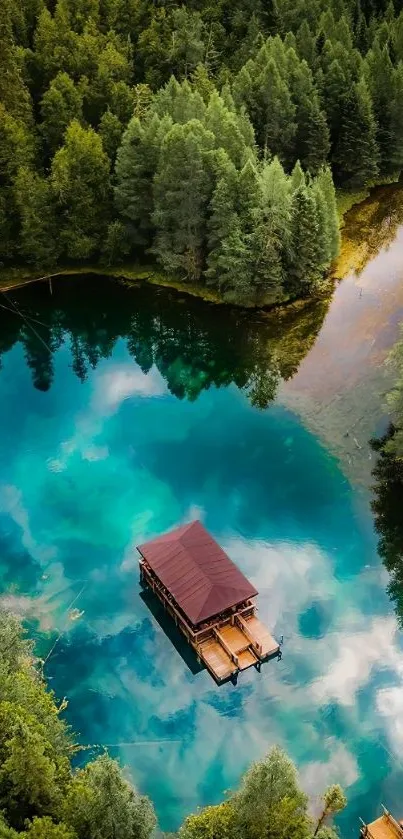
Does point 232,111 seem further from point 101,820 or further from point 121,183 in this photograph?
point 101,820

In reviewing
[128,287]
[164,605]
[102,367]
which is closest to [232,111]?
[128,287]

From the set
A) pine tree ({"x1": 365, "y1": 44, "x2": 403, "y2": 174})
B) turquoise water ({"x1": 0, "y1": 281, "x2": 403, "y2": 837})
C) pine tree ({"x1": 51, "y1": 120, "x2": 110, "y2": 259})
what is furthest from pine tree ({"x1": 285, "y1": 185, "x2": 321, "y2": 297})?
pine tree ({"x1": 365, "y1": 44, "x2": 403, "y2": 174})

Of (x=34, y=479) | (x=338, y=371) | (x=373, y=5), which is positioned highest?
(x=373, y=5)

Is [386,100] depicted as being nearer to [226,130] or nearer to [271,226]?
[226,130]

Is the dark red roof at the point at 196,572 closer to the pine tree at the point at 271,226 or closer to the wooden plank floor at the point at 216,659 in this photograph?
the wooden plank floor at the point at 216,659

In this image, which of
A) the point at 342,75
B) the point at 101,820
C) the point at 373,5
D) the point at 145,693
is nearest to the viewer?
the point at 101,820

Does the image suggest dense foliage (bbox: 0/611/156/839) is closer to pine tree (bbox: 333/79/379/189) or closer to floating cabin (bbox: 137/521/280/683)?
floating cabin (bbox: 137/521/280/683)
